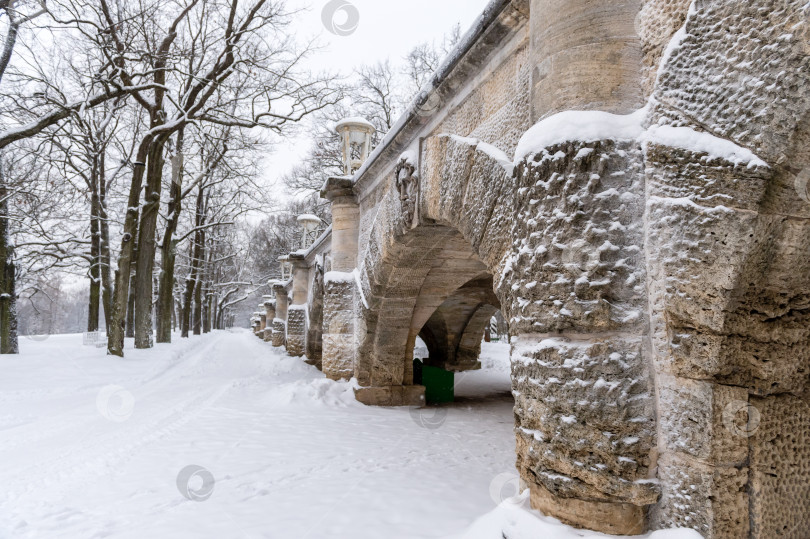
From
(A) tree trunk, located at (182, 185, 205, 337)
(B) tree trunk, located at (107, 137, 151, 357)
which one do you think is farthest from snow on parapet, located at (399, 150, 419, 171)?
(A) tree trunk, located at (182, 185, 205, 337)

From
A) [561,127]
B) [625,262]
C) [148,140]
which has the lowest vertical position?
[625,262]

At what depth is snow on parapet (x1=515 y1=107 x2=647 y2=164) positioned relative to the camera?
6.98 ft

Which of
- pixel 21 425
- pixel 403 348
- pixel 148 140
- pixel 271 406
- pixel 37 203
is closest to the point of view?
pixel 21 425

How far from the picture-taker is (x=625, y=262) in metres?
2.08

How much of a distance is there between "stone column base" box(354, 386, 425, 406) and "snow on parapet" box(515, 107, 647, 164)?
5652mm

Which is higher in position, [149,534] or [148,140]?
[148,140]

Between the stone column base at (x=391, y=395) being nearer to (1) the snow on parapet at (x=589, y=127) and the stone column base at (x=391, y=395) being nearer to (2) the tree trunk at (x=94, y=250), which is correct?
(1) the snow on parapet at (x=589, y=127)

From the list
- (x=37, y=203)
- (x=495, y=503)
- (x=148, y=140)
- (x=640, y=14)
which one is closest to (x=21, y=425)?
(x=495, y=503)

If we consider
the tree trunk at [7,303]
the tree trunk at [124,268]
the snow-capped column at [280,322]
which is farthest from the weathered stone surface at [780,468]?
the snow-capped column at [280,322]

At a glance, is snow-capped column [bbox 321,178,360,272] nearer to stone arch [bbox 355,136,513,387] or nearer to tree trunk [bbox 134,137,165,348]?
stone arch [bbox 355,136,513,387]

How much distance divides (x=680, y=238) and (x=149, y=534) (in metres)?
3.14

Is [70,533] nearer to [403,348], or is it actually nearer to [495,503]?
[495,503]

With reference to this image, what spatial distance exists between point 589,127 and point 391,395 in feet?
19.3

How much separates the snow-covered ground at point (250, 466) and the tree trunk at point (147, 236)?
4.83m
